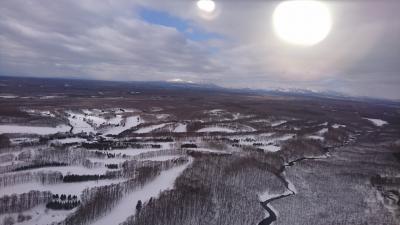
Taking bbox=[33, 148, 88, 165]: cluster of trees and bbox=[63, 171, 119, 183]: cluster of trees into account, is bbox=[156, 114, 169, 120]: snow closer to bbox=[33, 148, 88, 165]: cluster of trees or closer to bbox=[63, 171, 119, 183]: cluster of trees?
bbox=[33, 148, 88, 165]: cluster of trees

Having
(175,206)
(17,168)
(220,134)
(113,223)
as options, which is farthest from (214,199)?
(220,134)

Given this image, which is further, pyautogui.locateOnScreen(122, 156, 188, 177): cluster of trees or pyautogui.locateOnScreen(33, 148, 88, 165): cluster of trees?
pyautogui.locateOnScreen(33, 148, 88, 165): cluster of trees

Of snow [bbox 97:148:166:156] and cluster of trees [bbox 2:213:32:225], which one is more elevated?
snow [bbox 97:148:166:156]

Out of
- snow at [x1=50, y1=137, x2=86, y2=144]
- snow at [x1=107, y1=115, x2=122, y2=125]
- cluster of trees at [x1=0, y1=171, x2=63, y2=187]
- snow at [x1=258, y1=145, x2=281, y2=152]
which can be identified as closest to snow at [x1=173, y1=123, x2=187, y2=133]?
snow at [x1=107, y1=115, x2=122, y2=125]

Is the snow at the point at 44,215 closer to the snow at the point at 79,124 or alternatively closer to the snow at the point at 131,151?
the snow at the point at 131,151

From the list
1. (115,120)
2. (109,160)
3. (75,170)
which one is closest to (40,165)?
(75,170)

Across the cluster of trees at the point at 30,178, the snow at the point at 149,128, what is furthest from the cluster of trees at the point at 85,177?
the snow at the point at 149,128

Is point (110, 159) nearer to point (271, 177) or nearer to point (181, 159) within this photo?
point (181, 159)
